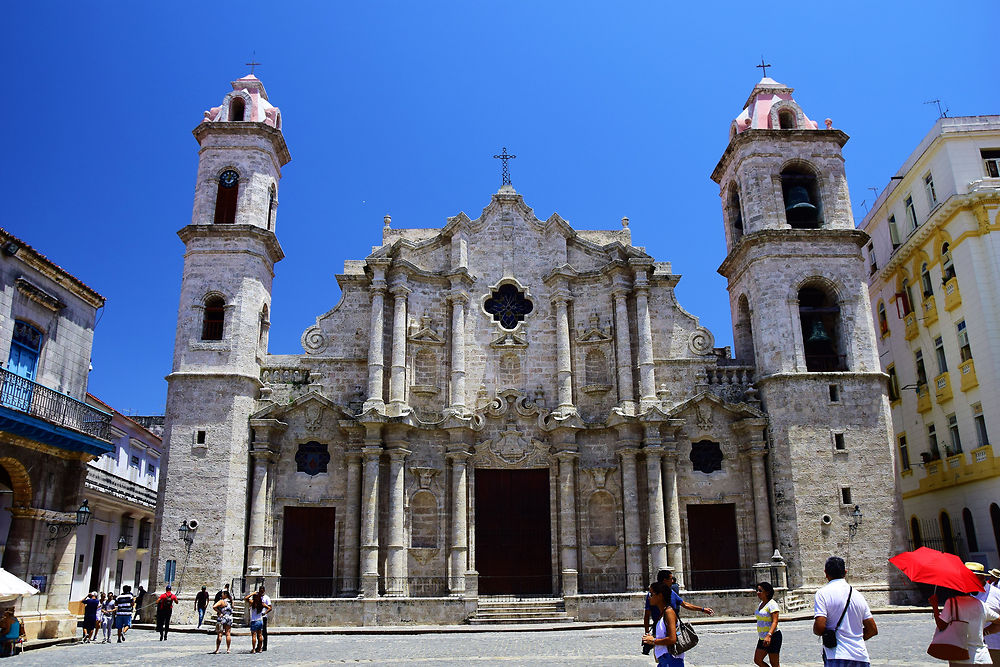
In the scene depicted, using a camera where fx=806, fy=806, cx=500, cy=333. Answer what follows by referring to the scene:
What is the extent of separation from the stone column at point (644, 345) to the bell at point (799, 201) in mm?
5448

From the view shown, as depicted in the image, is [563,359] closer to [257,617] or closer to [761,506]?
[761,506]

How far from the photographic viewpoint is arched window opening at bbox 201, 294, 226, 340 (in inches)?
999

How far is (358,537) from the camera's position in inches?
968

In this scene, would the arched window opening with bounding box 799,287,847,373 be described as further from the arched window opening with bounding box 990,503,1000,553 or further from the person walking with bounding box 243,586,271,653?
the person walking with bounding box 243,586,271,653

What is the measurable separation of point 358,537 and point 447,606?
392cm

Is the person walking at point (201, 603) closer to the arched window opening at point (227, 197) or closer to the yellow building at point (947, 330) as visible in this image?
the arched window opening at point (227, 197)

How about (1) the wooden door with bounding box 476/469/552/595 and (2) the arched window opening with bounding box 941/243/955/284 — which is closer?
(1) the wooden door with bounding box 476/469/552/595

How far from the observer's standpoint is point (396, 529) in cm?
2439

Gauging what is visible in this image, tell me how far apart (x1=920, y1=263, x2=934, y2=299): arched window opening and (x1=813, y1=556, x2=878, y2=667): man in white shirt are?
949 inches

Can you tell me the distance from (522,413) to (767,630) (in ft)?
55.7

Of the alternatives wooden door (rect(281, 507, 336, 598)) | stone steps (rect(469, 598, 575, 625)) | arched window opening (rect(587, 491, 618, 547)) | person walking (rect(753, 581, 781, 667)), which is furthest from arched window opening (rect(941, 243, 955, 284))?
wooden door (rect(281, 507, 336, 598))

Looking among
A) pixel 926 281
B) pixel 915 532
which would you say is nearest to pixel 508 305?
pixel 926 281

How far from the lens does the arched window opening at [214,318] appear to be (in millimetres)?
25375

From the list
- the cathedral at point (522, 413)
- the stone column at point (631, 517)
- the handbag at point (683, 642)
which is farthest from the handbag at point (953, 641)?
the stone column at point (631, 517)
